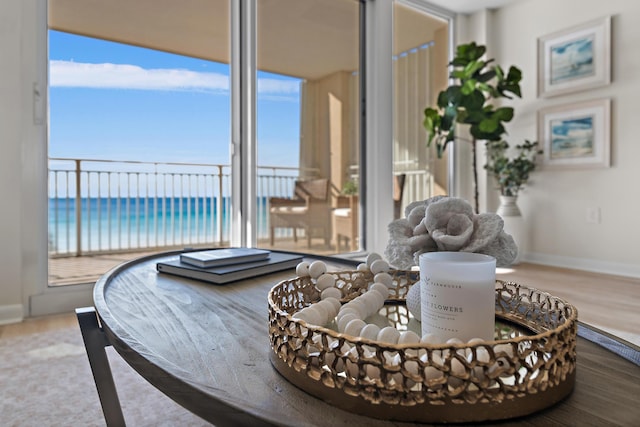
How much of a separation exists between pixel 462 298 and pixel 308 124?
2899 mm

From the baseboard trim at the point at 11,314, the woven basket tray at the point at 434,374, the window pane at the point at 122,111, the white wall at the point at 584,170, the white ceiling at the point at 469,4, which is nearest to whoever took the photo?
the woven basket tray at the point at 434,374

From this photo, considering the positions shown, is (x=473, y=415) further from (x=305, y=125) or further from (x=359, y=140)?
(x=359, y=140)

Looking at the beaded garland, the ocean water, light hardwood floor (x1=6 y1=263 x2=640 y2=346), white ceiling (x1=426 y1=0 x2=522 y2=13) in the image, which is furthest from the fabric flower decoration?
white ceiling (x1=426 y1=0 x2=522 y2=13)

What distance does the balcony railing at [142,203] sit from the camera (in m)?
3.34

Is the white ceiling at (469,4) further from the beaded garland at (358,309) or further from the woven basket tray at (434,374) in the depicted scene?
the woven basket tray at (434,374)

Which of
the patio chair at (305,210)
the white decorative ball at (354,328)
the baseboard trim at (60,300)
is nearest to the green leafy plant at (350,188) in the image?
the patio chair at (305,210)

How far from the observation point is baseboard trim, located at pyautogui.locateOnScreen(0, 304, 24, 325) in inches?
85.8

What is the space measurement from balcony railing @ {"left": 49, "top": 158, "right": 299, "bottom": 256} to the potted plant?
1886 millimetres

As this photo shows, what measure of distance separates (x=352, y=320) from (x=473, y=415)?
0.20 m

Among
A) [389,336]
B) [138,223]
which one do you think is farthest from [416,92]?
[389,336]

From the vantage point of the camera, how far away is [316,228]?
3484 mm

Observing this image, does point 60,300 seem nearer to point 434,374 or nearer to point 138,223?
point 138,223

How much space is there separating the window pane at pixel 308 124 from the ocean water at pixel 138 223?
27.6 inches

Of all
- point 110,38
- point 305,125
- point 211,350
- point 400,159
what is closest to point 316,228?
point 305,125
